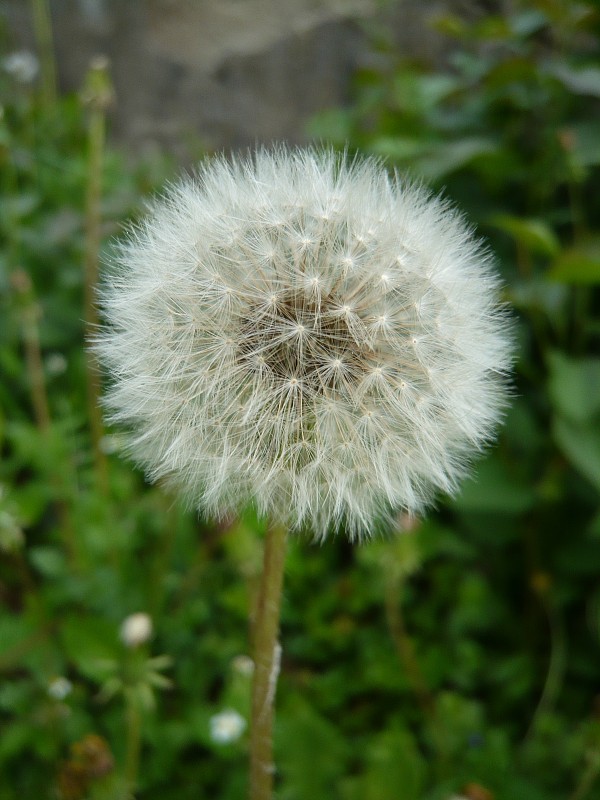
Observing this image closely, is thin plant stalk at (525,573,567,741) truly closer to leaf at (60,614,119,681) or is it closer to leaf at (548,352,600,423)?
leaf at (548,352,600,423)

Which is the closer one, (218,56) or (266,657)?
(266,657)

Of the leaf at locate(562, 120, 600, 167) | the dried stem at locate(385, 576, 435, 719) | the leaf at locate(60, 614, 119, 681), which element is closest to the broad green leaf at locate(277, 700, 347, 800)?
the dried stem at locate(385, 576, 435, 719)

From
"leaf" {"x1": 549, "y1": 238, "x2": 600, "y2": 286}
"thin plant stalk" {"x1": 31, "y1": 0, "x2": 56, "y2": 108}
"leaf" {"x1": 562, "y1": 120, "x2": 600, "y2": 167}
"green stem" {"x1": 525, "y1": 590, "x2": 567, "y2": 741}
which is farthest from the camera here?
"thin plant stalk" {"x1": 31, "y1": 0, "x2": 56, "y2": 108}

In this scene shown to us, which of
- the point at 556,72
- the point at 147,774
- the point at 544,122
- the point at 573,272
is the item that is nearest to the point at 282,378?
the point at 573,272

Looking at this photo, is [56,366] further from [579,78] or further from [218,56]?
[218,56]

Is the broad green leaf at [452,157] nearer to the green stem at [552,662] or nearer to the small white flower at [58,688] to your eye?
the green stem at [552,662]

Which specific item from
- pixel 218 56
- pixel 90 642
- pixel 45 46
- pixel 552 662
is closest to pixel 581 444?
pixel 552 662
